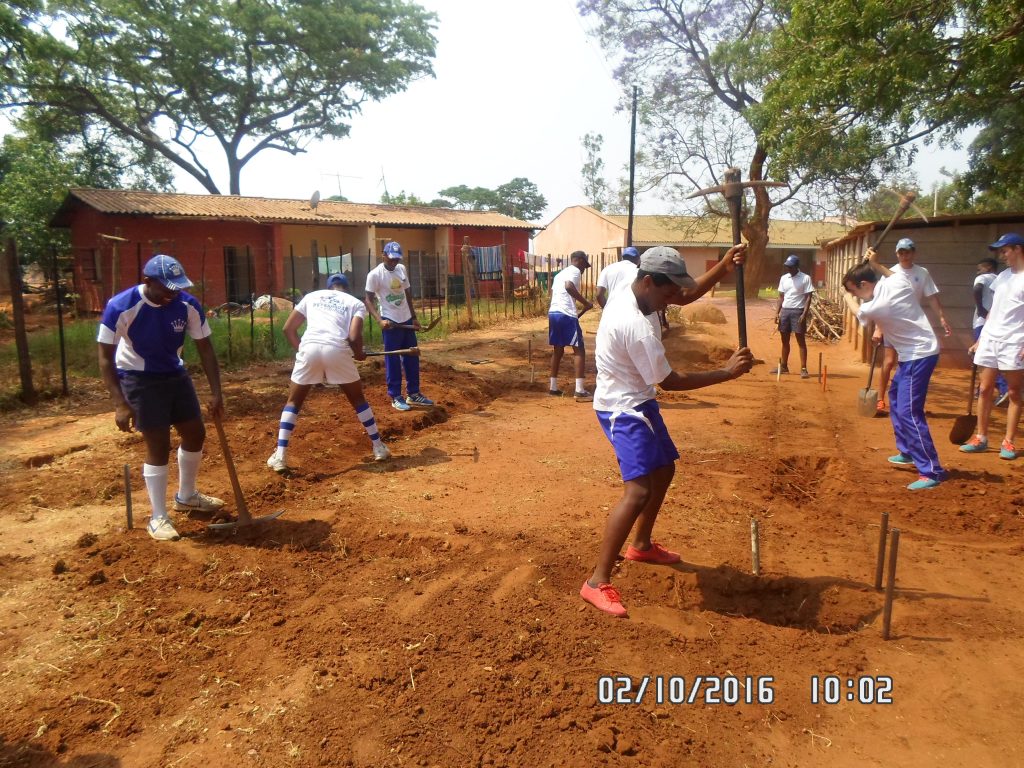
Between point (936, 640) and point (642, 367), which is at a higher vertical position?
point (642, 367)

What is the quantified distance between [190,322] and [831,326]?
580 inches

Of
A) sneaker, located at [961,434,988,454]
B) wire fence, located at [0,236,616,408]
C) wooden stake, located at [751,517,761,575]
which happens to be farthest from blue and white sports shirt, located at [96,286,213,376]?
sneaker, located at [961,434,988,454]

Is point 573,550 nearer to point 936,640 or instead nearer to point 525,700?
point 525,700

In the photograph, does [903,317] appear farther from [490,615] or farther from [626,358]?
[490,615]

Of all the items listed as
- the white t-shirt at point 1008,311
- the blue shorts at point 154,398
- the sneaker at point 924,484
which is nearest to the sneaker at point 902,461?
the sneaker at point 924,484

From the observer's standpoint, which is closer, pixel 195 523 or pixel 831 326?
pixel 195 523

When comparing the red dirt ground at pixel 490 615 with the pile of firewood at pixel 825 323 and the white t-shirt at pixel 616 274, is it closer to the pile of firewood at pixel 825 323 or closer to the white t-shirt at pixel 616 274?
the white t-shirt at pixel 616 274

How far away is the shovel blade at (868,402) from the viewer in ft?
25.5

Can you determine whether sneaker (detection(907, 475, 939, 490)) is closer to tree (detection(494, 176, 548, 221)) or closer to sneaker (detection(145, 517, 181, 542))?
sneaker (detection(145, 517, 181, 542))

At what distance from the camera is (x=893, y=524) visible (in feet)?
15.6

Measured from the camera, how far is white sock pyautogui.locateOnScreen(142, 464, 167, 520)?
4469 mm

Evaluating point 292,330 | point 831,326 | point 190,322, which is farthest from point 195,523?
point 831,326

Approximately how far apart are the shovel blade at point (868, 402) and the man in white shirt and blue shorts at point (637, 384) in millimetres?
4849

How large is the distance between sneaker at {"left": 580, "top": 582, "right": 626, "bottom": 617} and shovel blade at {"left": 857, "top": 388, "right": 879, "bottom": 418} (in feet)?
17.9
